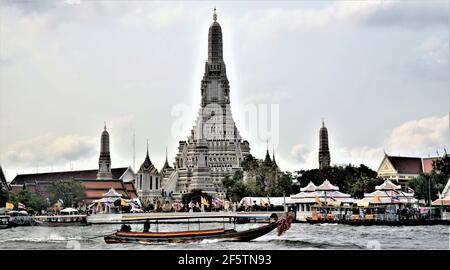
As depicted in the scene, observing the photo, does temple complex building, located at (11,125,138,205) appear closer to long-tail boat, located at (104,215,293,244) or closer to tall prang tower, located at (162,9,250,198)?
tall prang tower, located at (162,9,250,198)

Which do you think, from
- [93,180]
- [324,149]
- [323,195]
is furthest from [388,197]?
[324,149]

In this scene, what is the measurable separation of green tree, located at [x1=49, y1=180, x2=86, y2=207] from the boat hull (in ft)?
67.6

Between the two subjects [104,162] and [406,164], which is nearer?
[406,164]

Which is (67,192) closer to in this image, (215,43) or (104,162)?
(104,162)

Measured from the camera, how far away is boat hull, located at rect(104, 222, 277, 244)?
62.0 feet

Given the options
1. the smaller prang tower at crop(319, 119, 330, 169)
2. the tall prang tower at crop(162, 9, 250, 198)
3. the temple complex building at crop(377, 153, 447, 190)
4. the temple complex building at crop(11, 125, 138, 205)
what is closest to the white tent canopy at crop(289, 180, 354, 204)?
the temple complex building at crop(11, 125, 138, 205)

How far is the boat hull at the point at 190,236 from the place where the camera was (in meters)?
18.9

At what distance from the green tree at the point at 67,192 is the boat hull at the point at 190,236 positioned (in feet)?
67.6

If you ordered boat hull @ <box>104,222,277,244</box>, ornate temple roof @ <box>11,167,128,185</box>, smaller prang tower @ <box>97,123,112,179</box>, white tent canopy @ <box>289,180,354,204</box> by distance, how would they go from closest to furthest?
1. boat hull @ <box>104,222,277,244</box>
2. white tent canopy @ <box>289,180,354,204</box>
3. ornate temple roof @ <box>11,167,128,185</box>
4. smaller prang tower @ <box>97,123,112,179</box>

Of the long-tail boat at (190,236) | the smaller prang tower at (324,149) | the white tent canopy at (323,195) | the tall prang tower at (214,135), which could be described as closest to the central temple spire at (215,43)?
the tall prang tower at (214,135)

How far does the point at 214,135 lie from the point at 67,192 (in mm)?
23831

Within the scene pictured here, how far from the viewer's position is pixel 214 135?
205 feet
